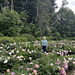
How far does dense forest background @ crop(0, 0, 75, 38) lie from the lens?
514 inches

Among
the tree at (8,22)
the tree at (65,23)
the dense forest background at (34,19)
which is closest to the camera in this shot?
the tree at (8,22)

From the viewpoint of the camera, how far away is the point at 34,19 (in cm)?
2164

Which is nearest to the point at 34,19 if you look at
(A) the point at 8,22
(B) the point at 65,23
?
(B) the point at 65,23

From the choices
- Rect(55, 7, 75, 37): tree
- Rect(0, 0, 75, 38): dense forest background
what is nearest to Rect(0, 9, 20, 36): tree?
Rect(0, 0, 75, 38): dense forest background

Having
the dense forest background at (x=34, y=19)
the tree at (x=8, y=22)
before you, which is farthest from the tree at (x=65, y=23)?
the tree at (x=8, y=22)

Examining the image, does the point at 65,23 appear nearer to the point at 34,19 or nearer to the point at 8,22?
the point at 34,19

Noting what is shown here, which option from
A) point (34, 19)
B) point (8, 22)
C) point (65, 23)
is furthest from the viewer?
point (65, 23)

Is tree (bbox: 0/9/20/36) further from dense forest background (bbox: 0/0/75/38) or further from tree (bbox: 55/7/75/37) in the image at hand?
tree (bbox: 55/7/75/37)

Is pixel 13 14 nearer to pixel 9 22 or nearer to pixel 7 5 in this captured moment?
pixel 9 22

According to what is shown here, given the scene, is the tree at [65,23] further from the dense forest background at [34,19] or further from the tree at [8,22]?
the tree at [8,22]

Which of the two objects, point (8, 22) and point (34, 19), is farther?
point (34, 19)

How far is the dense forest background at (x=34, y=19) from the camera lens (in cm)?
1305

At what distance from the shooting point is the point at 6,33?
514 inches

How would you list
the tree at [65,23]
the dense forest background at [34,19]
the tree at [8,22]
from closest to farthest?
the tree at [8,22]
the dense forest background at [34,19]
the tree at [65,23]
